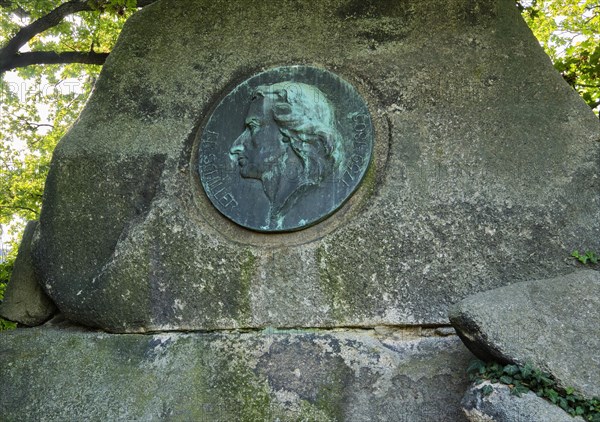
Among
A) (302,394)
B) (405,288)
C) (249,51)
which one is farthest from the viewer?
(249,51)

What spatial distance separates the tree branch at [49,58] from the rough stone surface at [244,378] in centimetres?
351

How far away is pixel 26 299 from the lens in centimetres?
324

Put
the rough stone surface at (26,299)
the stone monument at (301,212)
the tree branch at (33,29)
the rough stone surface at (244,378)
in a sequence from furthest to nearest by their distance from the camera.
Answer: the tree branch at (33,29) → the rough stone surface at (26,299) → the stone monument at (301,212) → the rough stone surface at (244,378)

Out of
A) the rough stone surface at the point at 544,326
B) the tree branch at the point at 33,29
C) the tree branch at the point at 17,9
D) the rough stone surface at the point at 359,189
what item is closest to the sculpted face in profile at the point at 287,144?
the rough stone surface at the point at 359,189

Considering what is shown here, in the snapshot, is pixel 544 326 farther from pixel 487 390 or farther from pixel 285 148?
pixel 285 148

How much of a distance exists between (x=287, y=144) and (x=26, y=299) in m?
1.59

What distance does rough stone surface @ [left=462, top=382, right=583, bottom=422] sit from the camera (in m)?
1.99

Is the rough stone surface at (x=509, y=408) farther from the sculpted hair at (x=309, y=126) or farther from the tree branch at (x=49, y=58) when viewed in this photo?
the tree branch at (x=49, y=58)

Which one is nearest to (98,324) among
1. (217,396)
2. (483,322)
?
(217,396)

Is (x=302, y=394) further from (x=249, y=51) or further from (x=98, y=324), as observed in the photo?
(x=249, y=51)

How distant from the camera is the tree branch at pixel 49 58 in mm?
5491

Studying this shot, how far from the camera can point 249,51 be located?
10.5ft

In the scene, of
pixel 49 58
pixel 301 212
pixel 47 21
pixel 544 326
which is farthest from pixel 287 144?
pixel 49 58

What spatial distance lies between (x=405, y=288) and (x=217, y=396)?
0.90 metres
